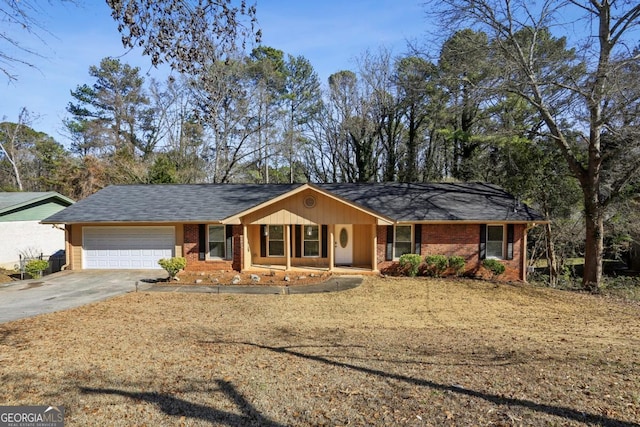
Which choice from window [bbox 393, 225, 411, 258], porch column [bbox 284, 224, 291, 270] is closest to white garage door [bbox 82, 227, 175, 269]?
porch column [bbox 284, 224, 291, 270]

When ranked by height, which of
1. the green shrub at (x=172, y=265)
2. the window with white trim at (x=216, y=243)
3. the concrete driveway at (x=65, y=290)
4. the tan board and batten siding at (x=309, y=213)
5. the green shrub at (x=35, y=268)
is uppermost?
the tan board and batten siding at (x=309, y=213)

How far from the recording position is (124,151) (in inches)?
1117

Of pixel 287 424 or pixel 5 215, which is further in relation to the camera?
pixel 5 215

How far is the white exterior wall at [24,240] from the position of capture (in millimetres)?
17906

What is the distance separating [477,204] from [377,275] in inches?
219

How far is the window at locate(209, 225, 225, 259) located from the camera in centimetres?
1509

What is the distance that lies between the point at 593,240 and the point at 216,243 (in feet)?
49.6

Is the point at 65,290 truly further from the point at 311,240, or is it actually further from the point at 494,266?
the point at 494,266

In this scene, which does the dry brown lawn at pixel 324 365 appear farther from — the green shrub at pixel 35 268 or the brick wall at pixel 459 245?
the green shrub at pixel 35 268

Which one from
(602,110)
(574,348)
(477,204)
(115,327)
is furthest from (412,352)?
(602,110)

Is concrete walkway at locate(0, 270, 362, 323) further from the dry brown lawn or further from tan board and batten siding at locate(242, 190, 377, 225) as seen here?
tan board and batten siding at locate(242, 190, 377, 225)

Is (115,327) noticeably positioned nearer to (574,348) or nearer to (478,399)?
(478,399)

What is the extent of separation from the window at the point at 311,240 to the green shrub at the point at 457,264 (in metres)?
5.69

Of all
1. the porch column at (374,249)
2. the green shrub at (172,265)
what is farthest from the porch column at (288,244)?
the green shrub at (172,265)
